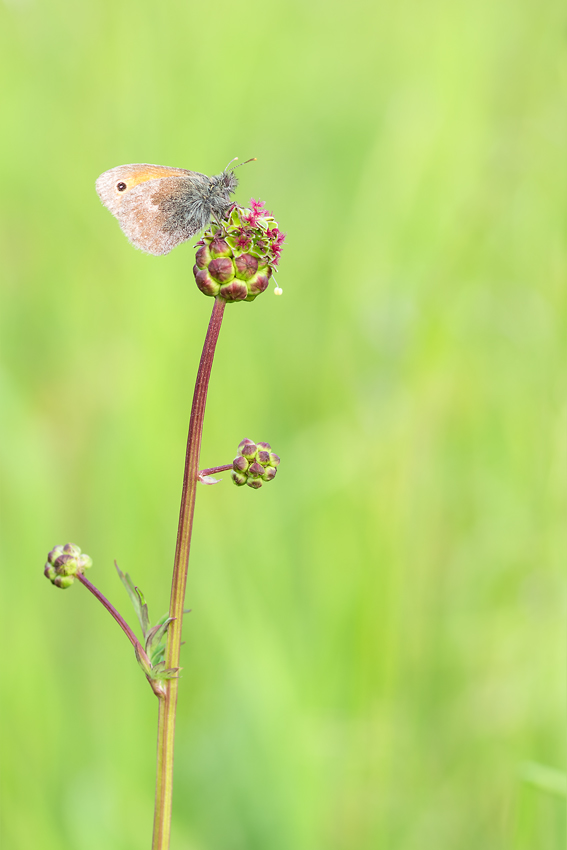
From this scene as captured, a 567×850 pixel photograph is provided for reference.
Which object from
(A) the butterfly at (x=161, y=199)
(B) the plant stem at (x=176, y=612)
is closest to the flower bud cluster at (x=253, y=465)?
(B) the plant stem at (x=176, y=612)

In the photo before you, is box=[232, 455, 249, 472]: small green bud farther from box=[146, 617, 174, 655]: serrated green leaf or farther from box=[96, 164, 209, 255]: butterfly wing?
box=[96, 164, 209, 255]: butterfly wing

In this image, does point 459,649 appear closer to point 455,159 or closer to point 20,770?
point 20,770

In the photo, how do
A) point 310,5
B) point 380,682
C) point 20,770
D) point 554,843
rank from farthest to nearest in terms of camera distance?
1. point 310,5
2. point 380,682
3. point 20,770
4. point 554,843

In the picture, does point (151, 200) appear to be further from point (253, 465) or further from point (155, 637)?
point (155, 637)

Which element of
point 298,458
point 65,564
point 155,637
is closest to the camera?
point 155,637

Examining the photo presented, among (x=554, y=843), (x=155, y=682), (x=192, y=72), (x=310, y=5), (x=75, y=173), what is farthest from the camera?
(x=310, y=5)

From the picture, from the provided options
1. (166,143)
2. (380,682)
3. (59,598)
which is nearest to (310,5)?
(166,143)

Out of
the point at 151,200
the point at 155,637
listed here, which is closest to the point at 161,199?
the point at 151,200

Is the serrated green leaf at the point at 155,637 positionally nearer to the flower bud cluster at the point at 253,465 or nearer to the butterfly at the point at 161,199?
the flower bud cluster at the point at 253,465
